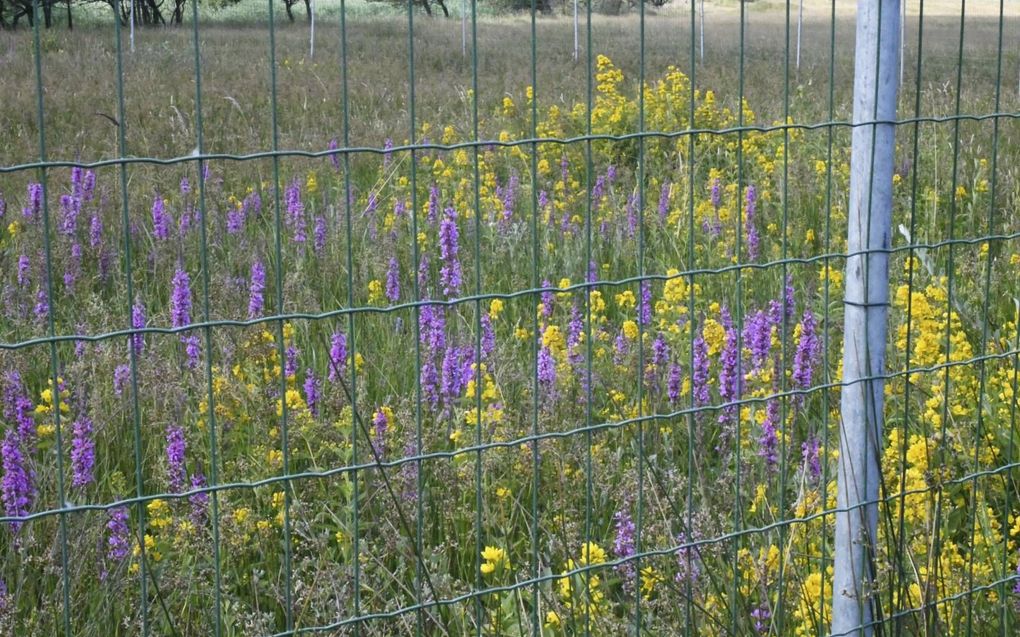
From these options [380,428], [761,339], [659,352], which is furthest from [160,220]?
[761,339]

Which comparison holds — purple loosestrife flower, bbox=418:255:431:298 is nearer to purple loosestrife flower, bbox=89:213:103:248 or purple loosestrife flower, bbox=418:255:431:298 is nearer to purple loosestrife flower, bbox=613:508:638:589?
purple loosestrife flower, bbox=89:213:103:248

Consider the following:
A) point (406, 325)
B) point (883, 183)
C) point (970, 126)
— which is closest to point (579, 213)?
point (406, 325)

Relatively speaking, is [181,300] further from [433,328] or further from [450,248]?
[450,248]

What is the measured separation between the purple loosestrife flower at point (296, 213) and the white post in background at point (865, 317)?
3.10 meters

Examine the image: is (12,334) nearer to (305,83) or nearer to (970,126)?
(970,126)

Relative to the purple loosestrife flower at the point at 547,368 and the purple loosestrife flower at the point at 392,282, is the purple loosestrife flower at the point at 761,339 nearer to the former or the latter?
the purple loosestrife flower at the point at 547,368

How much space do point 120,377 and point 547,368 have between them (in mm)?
1217

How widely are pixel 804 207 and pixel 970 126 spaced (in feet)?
12.3

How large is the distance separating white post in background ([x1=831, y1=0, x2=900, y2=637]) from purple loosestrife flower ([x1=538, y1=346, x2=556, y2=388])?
0.89m

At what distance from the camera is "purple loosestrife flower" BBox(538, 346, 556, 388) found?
330 centimetres

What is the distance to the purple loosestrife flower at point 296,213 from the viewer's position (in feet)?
A: 17.6

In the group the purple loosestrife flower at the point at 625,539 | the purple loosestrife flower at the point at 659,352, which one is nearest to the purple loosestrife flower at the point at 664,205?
the purple loosestrife flower at the point at 659,352

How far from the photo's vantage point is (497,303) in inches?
131

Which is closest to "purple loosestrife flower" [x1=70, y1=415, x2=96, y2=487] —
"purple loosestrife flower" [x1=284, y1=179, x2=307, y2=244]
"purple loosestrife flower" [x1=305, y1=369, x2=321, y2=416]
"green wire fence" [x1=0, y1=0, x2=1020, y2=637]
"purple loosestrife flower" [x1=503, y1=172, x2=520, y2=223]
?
"green wire fence" [x1=0, y1=0, x2=1020, y2=637]
